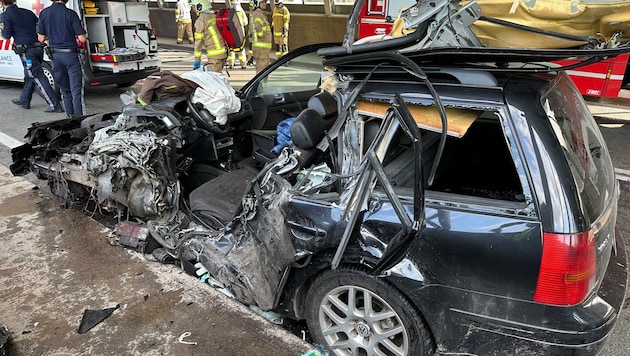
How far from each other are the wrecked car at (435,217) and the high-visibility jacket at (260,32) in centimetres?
813

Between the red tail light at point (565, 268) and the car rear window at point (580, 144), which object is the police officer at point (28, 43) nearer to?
the car rear window at point (580, 144)

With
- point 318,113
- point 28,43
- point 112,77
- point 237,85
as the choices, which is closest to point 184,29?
point 237,85

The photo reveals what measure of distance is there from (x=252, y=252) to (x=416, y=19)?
1529 millimetres

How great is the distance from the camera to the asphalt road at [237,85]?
110 inches

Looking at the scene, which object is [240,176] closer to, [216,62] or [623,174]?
[623,174]

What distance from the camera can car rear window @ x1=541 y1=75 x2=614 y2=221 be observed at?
6.33 ft

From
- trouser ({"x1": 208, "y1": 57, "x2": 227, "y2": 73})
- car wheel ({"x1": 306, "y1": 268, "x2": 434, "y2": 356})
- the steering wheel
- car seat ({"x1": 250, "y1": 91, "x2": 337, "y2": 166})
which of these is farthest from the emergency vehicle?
car wheel ({"x1": 306, "y1": 268, "x2": 434, "y2": 356})

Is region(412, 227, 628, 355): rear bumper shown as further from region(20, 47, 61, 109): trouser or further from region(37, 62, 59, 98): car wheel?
region(37, 62, 59, 98): car wheel

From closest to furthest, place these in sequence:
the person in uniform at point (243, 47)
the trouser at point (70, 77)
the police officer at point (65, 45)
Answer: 1. the police officer at point (65, 45)
2. the trouser at point (70, 77)
3. the person in uniform at point (243, 47)

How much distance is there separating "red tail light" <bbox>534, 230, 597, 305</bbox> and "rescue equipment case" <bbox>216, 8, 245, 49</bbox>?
9924 millimetres

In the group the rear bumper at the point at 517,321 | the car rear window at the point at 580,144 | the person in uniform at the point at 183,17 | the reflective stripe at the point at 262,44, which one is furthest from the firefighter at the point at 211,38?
the rear bumper at the point at 517,321

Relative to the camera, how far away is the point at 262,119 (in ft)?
15.0

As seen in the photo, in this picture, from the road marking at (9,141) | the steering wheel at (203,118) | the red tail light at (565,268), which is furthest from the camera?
the road marking at (9,141)

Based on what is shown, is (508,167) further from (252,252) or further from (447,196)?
(252,252)
